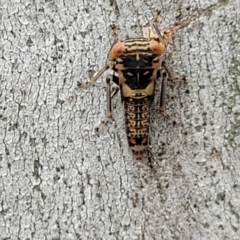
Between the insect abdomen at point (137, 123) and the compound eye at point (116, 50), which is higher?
the compound eye at point (116, 50)

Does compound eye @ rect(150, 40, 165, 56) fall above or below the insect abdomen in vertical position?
above

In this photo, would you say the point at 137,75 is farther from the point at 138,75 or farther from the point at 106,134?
the point at 106,134

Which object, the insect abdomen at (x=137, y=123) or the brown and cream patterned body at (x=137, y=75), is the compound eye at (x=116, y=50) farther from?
the insect abdomen at (x=137, y=123)

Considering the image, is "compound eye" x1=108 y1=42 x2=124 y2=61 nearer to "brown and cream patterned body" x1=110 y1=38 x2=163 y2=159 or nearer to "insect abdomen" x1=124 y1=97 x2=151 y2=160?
"brown and cream patterned body" x1=110 y1=38 x2=163 y2=159

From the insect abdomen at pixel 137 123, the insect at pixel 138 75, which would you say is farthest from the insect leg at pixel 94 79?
the insect abdomen at pixel 137 123

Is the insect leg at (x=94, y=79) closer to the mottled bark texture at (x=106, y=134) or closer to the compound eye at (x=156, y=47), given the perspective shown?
the mottled bark texture at (x=106, y=134)

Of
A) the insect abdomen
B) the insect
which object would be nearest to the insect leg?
the insect
